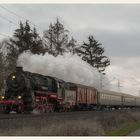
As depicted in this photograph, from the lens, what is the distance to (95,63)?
4065 inches

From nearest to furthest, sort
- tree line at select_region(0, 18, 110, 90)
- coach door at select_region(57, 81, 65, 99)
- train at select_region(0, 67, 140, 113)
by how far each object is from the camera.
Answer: train at select_region(0, 67, 140, 113) → coach door at select_region(57, 81, 65, 99) → tree line at select_region(0, 18, 110, 90)

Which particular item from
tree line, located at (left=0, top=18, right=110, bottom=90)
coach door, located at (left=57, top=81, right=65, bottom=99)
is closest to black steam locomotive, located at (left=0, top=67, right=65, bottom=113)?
coach door, located at (left=57, top=81, right=65, bottom=99)

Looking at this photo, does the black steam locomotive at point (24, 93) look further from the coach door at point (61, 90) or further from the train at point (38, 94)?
the coach door at point (61, 90)

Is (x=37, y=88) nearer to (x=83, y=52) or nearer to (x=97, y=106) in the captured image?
(x=97, y=106)

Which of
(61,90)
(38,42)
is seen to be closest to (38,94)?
(61,90)

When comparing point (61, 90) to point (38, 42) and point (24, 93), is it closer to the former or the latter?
point (24, 93)

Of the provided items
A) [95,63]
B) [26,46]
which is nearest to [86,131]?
[26,46]

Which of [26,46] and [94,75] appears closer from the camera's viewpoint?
[94,75]

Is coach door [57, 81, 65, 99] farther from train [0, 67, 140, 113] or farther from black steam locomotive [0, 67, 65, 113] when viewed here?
black steam locomotive [0, 67, 65, 113]

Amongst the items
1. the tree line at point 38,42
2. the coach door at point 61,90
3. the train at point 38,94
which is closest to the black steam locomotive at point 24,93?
the train at point 38,94

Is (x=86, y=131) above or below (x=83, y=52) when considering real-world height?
below

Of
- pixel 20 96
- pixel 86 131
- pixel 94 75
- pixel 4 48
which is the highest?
pixel 4 48

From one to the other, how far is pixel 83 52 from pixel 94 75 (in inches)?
1622

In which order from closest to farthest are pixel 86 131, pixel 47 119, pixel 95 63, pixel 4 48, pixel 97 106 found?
1. pixel 86 131
2. pixel 47 119
3. pixel 97 106
4. pixel 4 48
5. pixel 95 63
